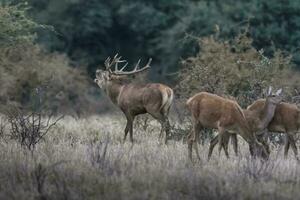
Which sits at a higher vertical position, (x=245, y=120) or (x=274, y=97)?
(x=274, y=97)

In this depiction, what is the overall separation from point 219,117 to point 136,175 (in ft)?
8.17

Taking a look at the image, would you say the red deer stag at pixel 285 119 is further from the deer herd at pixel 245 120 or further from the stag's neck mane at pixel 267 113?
the stag's neck mane at pixel 267 113

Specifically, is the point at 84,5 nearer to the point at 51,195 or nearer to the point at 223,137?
the point at 223,137

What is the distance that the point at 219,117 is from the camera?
43.8 ft

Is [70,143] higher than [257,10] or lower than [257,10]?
lower

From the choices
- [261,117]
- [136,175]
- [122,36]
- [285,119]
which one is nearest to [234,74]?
[285,119]

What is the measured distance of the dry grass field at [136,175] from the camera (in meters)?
10.7

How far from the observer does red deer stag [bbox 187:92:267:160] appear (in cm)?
1316

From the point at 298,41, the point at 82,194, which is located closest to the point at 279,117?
the point at 82,194

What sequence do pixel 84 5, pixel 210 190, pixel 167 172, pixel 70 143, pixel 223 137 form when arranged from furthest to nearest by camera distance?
pixel 84 5 → pixel 70 143 → pixel 223 137 → pixel 167 172 → pixel 210 190

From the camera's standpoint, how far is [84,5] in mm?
38750

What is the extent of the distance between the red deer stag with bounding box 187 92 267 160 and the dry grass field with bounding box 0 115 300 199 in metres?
0.35

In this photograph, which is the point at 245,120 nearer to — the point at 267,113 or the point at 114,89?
the point at 267,113

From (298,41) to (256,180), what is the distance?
21590 mm
